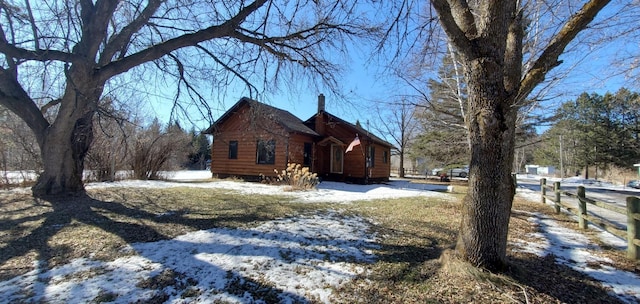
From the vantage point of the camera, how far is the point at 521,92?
3.20 metres

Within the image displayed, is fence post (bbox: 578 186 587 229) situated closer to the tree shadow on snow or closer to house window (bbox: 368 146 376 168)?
the tree shadow on snow

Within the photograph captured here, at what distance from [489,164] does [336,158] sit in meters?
14.2

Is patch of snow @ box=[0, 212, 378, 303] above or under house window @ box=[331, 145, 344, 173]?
under

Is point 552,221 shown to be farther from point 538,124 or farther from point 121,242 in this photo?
point 538,124

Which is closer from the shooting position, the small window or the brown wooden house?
the brown wooden house

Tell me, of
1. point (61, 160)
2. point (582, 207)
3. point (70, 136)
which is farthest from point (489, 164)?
point (61, 160)

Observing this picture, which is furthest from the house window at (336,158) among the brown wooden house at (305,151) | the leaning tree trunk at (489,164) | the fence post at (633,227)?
the leaning tree trunk at (489,164)

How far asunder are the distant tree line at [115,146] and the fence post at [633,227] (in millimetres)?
8686

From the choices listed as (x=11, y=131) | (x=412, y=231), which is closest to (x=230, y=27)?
(x=412, y=231)

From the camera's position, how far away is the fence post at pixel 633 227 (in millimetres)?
4016

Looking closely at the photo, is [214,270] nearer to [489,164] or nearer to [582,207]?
[489,164]

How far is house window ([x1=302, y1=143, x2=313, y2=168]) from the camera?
1588cm

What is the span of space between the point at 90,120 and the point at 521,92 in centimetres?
964

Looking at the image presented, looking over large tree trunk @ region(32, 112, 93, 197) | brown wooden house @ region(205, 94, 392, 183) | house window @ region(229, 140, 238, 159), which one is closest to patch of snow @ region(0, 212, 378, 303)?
large tree trunk @ region(32, 112, 93, 197)
